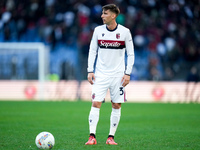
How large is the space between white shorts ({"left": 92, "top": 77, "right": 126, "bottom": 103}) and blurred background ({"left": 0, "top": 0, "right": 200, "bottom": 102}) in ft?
43.2

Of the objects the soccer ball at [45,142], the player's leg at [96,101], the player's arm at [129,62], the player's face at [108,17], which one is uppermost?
the player's face at [108,17]

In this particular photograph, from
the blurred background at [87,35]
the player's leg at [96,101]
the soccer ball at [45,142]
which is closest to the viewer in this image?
the soccer ball at [45,142]

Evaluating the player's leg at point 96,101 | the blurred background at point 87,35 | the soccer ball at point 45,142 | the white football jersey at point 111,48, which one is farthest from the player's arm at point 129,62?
the blurred background at point 87,35

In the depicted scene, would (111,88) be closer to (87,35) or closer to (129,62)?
(129,62)

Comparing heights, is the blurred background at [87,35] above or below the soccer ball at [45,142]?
above

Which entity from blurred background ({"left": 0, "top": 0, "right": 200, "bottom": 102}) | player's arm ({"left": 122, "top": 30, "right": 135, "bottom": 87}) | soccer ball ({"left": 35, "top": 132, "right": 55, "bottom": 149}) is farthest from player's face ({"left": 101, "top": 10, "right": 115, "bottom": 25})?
blurred background ({"left": 0, "top": 0, "right": 200, "bottom": 102})

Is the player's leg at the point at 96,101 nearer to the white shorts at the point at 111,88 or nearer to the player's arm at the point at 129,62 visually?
the white shorts at the point at 111,88

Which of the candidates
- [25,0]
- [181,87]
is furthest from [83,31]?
[181,87]

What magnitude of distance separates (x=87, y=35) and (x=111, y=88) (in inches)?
589

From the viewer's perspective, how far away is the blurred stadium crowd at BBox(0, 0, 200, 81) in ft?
64.7

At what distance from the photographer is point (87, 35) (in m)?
21.1

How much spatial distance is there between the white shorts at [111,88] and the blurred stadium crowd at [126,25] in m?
13.2

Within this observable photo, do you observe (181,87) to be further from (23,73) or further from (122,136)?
(122,136)

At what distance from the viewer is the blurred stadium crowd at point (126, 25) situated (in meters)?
19.7
